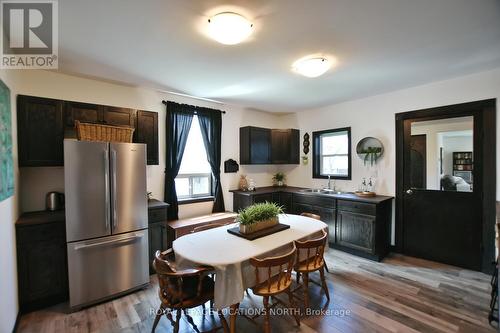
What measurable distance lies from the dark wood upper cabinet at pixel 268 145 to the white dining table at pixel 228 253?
7.71ft

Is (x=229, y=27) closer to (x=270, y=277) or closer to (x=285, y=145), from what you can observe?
(x=270, y=277)

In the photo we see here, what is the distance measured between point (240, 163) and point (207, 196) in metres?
0.98

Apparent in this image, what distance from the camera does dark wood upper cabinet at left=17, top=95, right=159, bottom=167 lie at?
8.11ft

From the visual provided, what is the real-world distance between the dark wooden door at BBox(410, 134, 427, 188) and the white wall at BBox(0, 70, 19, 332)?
487 cm

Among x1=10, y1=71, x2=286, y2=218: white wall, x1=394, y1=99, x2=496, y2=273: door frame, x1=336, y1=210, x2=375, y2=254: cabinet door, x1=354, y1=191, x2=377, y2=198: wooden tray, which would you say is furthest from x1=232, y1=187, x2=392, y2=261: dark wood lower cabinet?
x1=394, y1=99, x2=496, y2=273: door frame

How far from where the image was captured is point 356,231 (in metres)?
3.66

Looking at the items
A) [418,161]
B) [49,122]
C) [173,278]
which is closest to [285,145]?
[418,161]

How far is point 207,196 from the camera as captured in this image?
4297 millimetres

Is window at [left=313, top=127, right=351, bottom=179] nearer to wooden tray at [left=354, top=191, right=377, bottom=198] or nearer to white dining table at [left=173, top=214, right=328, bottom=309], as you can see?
wooden tray at [left=354, top=191, right=377, bottom=198]

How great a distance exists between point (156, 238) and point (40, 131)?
1809 millimetres

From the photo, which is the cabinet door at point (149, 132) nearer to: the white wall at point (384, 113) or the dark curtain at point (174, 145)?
the dark curtain at point (174, 145)

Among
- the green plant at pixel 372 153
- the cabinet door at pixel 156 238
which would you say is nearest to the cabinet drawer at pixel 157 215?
the cabinet door at pixel 156 238

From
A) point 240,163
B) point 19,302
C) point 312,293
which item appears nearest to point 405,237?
point 312,293

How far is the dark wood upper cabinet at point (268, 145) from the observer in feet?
15.3
